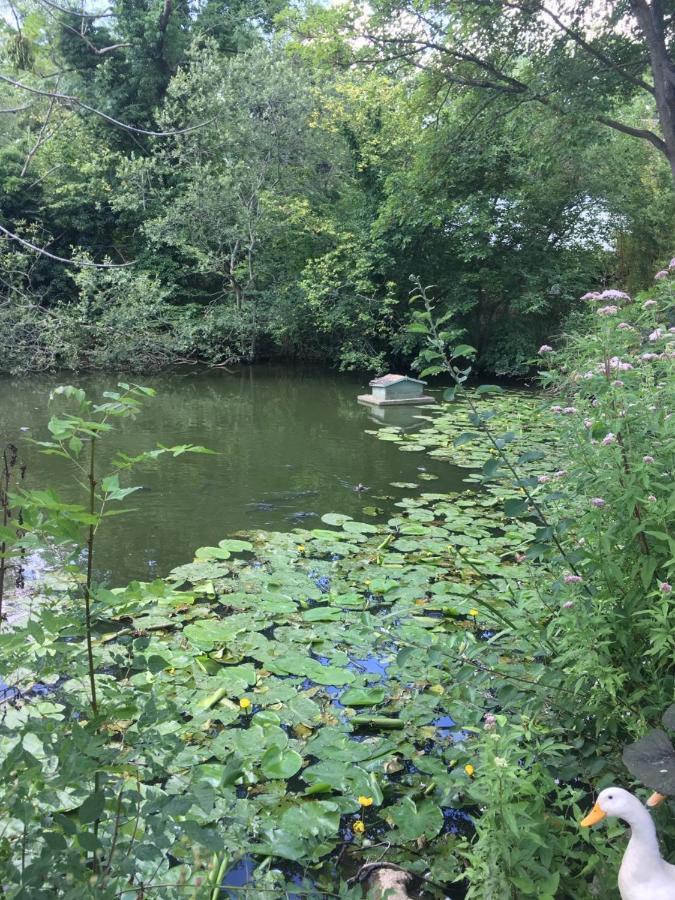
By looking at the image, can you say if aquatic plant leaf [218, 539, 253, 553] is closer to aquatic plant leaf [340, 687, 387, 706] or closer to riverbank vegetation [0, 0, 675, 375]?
aquatic plant leaf [340, 687, 387, 706]

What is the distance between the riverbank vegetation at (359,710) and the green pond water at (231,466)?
0.94 meters

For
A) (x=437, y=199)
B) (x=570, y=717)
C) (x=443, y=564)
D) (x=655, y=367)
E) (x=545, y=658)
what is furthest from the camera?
(x=437, y=199)

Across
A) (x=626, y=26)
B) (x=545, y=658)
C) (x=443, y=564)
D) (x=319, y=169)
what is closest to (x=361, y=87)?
(x=319, y=169)

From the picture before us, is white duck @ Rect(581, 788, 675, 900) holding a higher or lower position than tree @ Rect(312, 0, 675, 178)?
lower

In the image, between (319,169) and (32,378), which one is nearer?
(32,378)

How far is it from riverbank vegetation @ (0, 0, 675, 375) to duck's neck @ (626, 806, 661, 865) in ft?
29.6

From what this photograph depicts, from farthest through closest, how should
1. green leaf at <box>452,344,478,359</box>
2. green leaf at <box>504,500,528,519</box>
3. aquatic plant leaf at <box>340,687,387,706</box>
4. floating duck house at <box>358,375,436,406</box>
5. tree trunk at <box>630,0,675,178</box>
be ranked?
floating duck house at <box>358,375,436,406</box>, tree trunk at <box>630,0,675,178</box>, aquatic plant leaf at <box>340,687,387,706</box>, green leaf at <box>504,500,528,519</box>, green leaf at <box>452,344,478,359</box>

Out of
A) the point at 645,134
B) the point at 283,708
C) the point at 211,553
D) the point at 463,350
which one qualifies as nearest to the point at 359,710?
the point at 283,708

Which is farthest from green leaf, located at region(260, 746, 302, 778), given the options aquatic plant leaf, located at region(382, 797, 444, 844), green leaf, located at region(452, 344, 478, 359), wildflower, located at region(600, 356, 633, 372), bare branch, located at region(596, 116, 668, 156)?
bare branch, located at region(596, 116, 668, 156)

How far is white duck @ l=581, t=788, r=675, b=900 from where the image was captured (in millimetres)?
1131

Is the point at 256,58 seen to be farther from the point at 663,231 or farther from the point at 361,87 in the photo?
the point at 663,231

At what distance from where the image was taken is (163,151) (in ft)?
37.2

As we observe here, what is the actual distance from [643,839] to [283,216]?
39.0ft

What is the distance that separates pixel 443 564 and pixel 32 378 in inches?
347
